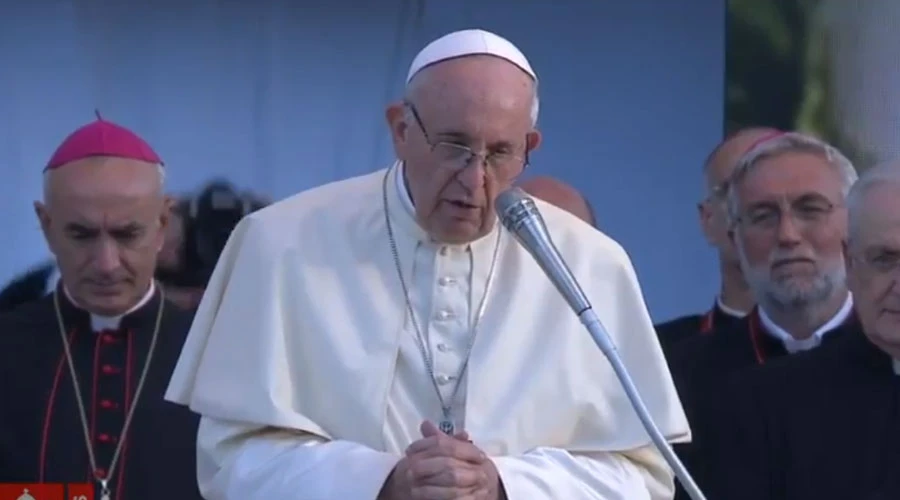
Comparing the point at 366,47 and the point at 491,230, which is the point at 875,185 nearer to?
the point at 491,230

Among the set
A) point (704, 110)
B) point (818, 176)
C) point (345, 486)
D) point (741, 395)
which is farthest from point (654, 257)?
point (345, 486)

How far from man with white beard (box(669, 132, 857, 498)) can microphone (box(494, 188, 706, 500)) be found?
1.64 meters

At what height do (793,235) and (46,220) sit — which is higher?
(46,220)

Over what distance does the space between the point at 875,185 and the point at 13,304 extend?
268 cm

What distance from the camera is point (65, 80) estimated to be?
6.35 metres

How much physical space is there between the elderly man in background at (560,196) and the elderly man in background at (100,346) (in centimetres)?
98

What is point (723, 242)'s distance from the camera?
5582mm

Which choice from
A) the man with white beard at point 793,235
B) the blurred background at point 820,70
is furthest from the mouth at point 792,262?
the blurred background at point 820,70

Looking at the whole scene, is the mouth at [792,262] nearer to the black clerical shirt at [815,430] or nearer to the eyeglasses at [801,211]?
the eyeglasses at [801,211]

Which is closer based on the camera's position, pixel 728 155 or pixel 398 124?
pixel 398 124

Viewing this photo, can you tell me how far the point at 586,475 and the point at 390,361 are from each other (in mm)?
415

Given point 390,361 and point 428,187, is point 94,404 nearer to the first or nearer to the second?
point 390,361

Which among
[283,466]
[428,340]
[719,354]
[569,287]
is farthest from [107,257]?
[569,287]

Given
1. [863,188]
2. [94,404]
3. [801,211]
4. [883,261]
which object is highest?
[863,188]
